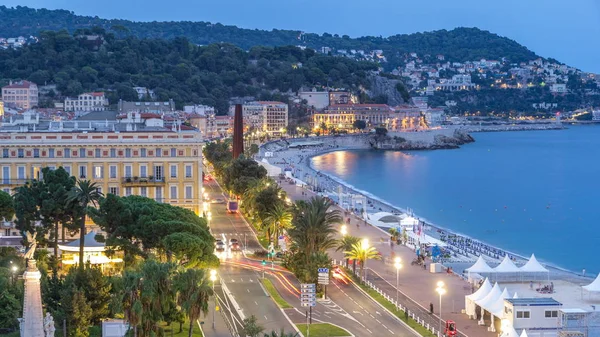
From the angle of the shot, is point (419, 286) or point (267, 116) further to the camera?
point (267, 116)

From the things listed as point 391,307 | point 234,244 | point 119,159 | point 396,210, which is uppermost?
point 119,159

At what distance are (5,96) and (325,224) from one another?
98745 mm

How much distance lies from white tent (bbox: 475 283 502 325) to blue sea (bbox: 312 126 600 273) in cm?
2167

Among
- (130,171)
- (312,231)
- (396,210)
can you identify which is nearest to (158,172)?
(130,171)

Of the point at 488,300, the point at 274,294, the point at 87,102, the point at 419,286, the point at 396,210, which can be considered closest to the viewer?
the point at 488,300

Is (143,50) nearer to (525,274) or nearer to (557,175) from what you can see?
(557,175)

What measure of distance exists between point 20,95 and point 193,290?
360ft

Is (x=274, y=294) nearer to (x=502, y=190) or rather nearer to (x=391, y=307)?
(x=391, y=307)

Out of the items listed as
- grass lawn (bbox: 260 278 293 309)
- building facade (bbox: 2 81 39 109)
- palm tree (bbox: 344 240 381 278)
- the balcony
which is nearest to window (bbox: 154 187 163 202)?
the balcony

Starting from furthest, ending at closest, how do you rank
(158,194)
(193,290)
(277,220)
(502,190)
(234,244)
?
(502,190), (277,220), (158,194), (234,244), (193,290)

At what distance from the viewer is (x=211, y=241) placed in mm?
32844

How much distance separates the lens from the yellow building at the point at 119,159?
43062mm

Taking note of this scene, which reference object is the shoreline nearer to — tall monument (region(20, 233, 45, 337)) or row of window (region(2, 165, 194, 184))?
row of window (region(2, 165, 194, 184))

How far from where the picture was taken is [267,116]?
511 ft
